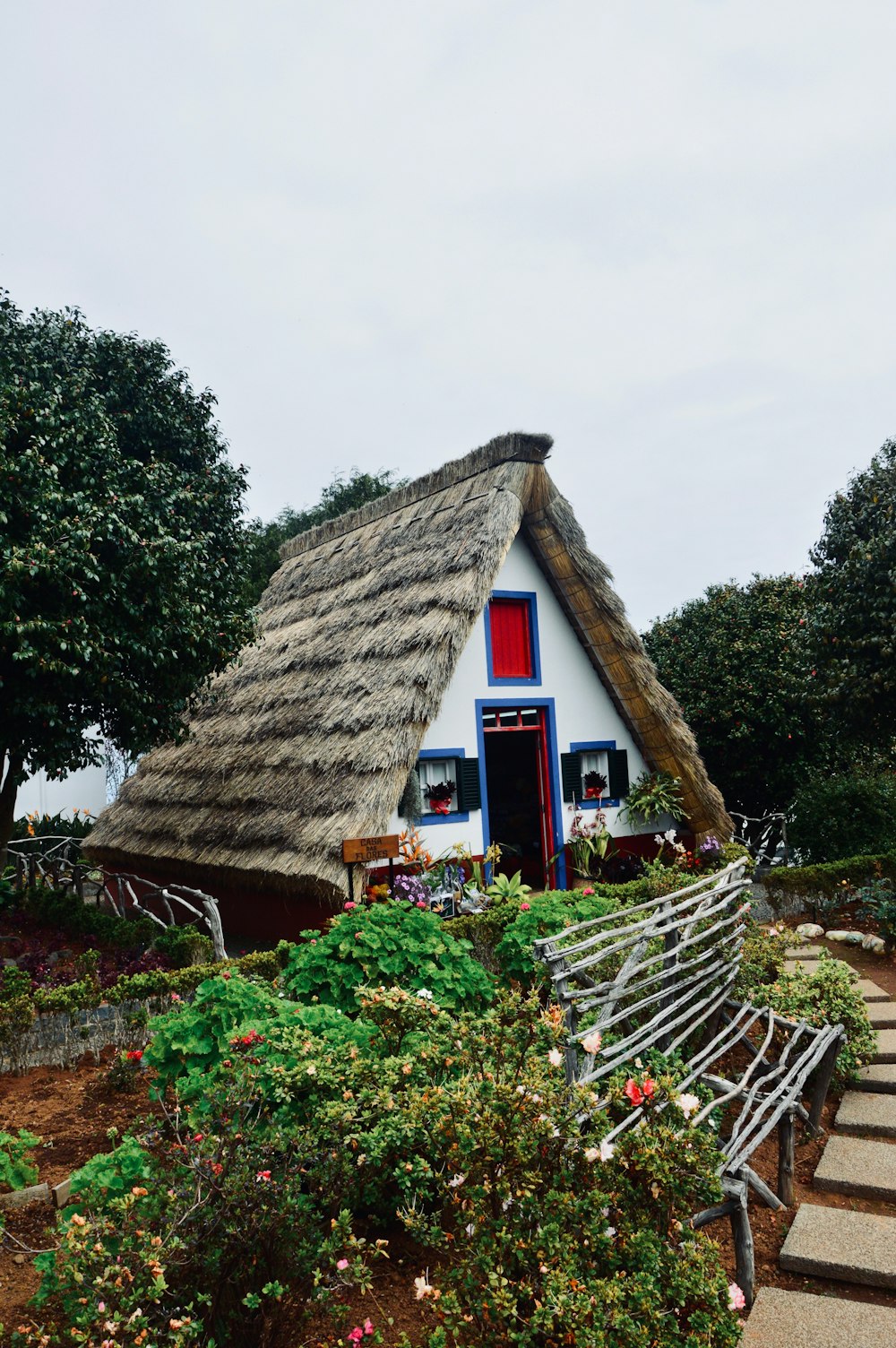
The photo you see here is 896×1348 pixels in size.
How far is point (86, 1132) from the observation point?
4734 mm

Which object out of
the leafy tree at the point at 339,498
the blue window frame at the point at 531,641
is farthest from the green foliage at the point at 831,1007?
the leafy tree at the point at 339,498

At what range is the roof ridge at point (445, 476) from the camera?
11.1m

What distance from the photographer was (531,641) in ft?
37.0

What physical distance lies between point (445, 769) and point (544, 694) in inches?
75.9

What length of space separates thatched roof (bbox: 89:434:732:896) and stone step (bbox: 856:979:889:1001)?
441cm

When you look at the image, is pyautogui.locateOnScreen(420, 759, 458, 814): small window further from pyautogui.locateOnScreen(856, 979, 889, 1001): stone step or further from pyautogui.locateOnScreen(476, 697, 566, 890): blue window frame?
pyautogui.locateOnScreen(856, 979, 889, 1001): stone step

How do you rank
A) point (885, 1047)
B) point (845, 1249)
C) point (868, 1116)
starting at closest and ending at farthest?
point (845, 1249) → point (868, 1116) → point (885, 1047)

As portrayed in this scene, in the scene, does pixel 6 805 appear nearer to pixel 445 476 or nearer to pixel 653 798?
pixel 445 476

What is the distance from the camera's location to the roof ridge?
36.6 ft

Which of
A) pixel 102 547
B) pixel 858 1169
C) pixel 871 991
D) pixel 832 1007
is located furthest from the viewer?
pixel 102 547

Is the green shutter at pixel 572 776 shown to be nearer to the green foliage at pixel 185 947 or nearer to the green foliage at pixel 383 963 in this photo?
the green foliage at pixel 185 947

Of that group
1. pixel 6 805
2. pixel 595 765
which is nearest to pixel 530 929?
pixel 595 765

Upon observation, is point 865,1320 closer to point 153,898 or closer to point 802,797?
point 802,797

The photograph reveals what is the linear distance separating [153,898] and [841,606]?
1085cm
